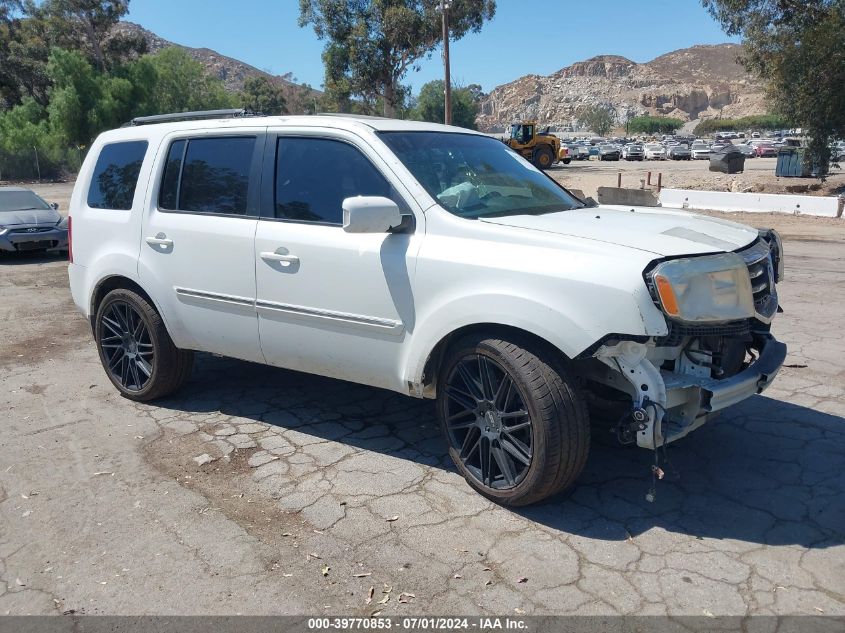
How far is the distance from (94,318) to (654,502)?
164 inches

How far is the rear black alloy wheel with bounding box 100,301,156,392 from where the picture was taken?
5.11 meters

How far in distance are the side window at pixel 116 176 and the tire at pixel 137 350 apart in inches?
26.5

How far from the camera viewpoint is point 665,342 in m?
3.23

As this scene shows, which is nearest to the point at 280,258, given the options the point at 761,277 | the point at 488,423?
the point at 488,423

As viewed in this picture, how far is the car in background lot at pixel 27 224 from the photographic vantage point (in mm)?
12547

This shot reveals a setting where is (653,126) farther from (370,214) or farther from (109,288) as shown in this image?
(370,214)

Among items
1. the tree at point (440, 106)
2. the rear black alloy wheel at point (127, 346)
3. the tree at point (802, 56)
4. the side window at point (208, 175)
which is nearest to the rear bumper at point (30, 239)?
the rear black alloy wheel at point (127, 346)

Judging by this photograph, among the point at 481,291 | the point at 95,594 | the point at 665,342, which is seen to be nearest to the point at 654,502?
the point at 665,342

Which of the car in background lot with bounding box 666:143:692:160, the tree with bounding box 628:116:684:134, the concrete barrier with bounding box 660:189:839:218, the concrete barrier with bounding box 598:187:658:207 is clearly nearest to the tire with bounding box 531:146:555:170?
the car in background lot with bounding box 666:143:692:160

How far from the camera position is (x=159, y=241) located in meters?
4.79

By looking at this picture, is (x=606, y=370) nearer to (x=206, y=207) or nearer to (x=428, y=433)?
(x=428, y=433)

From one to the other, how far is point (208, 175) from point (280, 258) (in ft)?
3.19

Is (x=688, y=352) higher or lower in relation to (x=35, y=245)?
higher

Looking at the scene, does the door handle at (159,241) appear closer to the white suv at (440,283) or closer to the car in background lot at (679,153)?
the white suv at (440,283)
